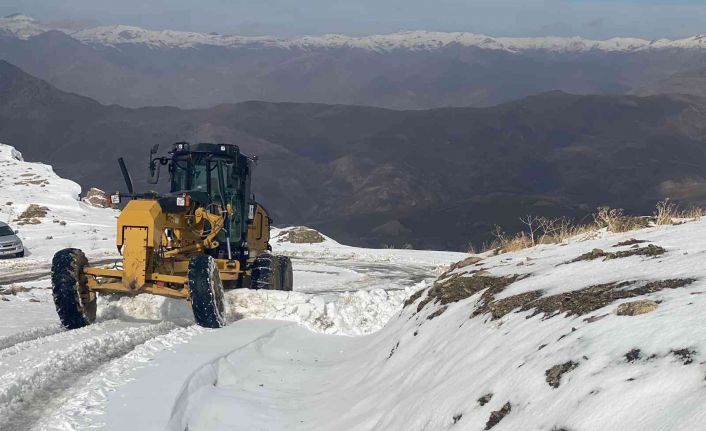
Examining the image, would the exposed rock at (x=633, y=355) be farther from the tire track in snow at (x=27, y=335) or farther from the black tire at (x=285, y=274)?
the black tire at (x=285, y=274)

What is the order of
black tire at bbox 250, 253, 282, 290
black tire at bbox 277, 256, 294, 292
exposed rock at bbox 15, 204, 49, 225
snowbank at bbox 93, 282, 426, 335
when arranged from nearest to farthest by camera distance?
snowbank at bbox 93, 282, 426, 335 → black tire at bbox 250, 253, 282, 290 → black tire at bbox 277, 256, 294, 292 → exposed rock at bbox 15, 204, 49, 225

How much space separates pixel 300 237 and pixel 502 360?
3438 cm

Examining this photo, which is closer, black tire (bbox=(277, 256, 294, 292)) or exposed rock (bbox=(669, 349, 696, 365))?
exposed rock (bbox=(669, 349, 696, 365))

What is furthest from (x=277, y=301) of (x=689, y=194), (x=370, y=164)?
(x=370, y=164)

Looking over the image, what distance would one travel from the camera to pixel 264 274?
14.0 m

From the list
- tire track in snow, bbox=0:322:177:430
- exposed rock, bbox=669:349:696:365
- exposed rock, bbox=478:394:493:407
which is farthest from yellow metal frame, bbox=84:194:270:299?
exposed rock, bbox=669:349:696:365

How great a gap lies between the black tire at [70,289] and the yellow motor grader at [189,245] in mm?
14

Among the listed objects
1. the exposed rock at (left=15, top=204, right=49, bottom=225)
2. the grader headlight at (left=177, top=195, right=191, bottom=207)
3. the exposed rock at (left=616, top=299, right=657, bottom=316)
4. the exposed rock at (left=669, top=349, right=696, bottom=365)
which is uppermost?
the grader headlight at (left=177, top=195, right=191, bottom=207)

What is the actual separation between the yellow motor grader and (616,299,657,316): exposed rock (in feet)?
22.1

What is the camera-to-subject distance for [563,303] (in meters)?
6.44

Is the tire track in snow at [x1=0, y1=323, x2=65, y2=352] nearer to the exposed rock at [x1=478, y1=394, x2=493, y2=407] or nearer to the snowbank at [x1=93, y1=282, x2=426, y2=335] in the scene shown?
the snowbank at [x1=93, y1=282, x2=426, y2=335]

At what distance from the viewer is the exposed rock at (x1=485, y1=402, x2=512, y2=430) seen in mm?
4707

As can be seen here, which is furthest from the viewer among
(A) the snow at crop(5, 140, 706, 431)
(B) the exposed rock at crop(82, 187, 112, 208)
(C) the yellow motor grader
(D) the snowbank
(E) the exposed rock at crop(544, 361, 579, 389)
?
(B) the exposed rock at crop(82, 187, 112, 208)

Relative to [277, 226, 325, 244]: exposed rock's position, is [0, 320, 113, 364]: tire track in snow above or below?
above
